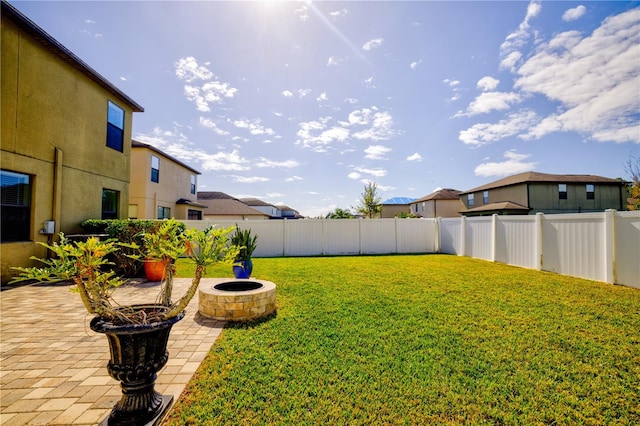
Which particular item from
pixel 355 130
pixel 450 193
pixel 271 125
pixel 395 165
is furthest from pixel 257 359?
pixel 450 193

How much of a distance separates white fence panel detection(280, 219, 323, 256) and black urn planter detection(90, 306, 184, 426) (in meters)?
11.5

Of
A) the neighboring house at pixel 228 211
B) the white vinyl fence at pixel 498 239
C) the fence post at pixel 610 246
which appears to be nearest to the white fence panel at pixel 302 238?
the white vinyl fence at pixel 498 239

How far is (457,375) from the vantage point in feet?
9.39

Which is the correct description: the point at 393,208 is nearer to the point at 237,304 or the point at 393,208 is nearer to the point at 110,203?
the point at 110,203

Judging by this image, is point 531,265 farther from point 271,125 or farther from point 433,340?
point 271,125

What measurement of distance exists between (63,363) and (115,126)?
10592 millimetres

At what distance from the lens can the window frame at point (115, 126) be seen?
1013cm

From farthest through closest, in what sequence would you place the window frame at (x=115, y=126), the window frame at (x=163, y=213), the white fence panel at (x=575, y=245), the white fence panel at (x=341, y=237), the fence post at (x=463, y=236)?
the window frame at (x=163, y=213) < the white fence panel at (x=341, y=237) < the fence post at (x=463, y=236) < the window frame at (x=115, y=126) < the white fence panel at (x=575, y=245)

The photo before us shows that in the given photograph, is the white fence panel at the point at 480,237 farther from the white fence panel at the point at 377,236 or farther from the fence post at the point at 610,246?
the fence post at the point at 610,246

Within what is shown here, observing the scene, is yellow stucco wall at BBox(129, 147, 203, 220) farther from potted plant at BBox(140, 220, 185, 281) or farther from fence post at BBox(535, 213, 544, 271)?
fence post at BBox(535, 213, 544, 271)

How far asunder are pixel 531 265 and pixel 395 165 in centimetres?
1319

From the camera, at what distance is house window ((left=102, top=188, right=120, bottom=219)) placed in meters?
10.2

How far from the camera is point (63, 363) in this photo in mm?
3109

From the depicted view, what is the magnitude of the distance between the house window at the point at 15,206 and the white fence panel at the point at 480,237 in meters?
16.3
